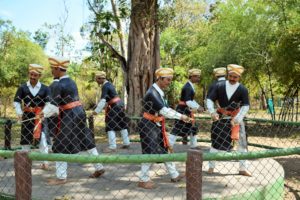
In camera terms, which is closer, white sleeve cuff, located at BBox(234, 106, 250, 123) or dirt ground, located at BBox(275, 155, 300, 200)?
white sleeve cuff, located at BBox(234, 106, 250, 123)

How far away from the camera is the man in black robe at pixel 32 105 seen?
642cm

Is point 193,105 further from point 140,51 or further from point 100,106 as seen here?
point 140,51

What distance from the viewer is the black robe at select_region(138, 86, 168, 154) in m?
5.38

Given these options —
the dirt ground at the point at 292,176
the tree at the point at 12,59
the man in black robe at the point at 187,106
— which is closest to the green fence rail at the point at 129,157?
the dirt ground at the point at 292,176

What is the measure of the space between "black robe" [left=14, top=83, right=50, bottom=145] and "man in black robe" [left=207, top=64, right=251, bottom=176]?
2.71 m

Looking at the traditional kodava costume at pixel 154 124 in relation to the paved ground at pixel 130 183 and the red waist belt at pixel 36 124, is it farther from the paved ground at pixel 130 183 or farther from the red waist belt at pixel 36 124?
the red waist belt at pixel 36 124

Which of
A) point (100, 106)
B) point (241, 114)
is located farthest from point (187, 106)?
point (241, 114)

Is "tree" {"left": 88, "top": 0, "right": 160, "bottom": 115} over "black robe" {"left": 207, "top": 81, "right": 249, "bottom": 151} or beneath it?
over

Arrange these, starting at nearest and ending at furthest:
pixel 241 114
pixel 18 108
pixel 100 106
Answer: pixel 241 114, pixel 18 108, pixel 100 106

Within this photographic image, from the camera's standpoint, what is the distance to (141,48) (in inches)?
489

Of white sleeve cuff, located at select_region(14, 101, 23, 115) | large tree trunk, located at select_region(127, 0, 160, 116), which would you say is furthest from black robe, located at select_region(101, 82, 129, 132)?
large tree trunk, located at select_region(127, 0, 160, 116)

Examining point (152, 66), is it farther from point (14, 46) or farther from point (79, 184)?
point (14, 46)

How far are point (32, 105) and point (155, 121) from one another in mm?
2311

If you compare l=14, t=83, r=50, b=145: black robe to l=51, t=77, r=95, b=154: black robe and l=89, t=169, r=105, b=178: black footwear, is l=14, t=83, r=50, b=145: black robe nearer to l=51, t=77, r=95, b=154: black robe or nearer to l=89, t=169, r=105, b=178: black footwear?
l=51, t=77, r=95, b=154: black robe
